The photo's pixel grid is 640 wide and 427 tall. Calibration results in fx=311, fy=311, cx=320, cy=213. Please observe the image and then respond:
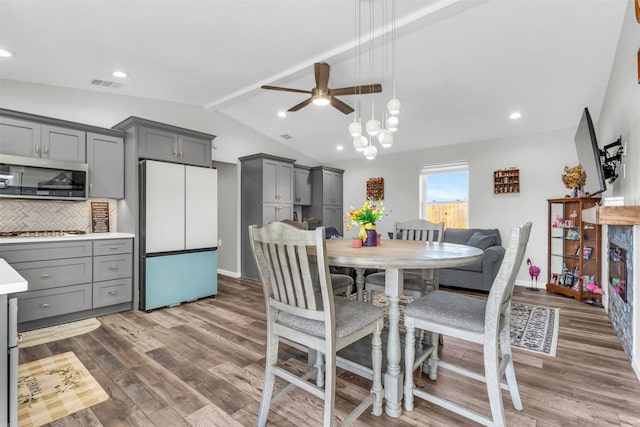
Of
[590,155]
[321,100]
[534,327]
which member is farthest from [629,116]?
[321,100]

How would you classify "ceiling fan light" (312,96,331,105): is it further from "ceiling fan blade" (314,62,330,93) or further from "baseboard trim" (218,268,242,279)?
"baseboard trim" (218,268,242,279)

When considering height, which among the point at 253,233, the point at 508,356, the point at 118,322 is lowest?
the point at 118,322

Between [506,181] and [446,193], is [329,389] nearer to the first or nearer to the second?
[506,181]

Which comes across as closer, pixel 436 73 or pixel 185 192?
pixel 436 73

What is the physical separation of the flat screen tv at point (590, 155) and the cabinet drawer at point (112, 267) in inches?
190

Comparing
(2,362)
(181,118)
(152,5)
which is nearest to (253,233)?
(2,362)

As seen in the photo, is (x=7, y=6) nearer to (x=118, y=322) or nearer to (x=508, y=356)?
(x=118, y=322)

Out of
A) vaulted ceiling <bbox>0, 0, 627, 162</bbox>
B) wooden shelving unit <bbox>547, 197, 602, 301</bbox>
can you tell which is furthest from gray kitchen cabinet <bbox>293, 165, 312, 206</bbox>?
wooden shelving unit <bbox>547, 197, 602, 301</bbox>

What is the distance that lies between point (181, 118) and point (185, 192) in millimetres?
1462

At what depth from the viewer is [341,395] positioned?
194cm

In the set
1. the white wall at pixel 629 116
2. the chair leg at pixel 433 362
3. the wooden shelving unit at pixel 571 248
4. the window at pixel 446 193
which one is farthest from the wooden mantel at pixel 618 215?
the window at pixel 446 193

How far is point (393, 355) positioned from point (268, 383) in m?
0.71

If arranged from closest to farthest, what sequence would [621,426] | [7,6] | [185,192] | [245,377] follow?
1. [621,426]
2. [245,377]
3. [7,6]
4. [185,192]

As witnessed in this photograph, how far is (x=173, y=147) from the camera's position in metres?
3.95
